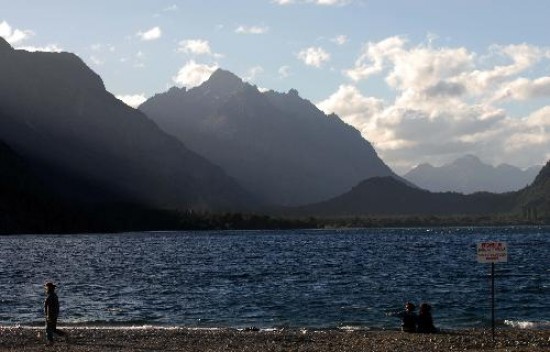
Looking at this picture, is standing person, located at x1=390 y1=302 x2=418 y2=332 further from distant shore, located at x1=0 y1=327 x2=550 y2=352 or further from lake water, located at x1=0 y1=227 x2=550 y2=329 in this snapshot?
lake water, located at x1=0 y1=227 x2=550 y2=329

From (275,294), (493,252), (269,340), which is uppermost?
(493,252)

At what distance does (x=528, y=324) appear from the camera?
45094 mm

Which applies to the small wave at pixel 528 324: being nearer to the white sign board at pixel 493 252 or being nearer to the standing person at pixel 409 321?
the standing person at pixel 409 321

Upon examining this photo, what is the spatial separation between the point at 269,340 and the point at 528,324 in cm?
1674

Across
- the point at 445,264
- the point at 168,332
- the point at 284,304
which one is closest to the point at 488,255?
the point at 168,332

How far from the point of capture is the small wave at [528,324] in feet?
144

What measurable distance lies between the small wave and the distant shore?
404 cm

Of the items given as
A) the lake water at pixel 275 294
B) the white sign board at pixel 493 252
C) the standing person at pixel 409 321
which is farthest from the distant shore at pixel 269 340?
the lake water at pixel 275 294

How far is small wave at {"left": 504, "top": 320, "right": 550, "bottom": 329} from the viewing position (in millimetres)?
44000

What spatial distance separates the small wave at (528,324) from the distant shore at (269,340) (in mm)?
4040

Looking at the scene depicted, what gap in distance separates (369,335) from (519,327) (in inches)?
399

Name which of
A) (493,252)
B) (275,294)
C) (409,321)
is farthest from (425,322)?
(275,294)

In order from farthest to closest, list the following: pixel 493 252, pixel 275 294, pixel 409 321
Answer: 1. pixel 275 294
2. pixel 409 321
3. pixel 493 252

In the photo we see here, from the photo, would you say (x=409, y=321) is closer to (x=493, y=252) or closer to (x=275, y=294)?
(x=493, y=252)
